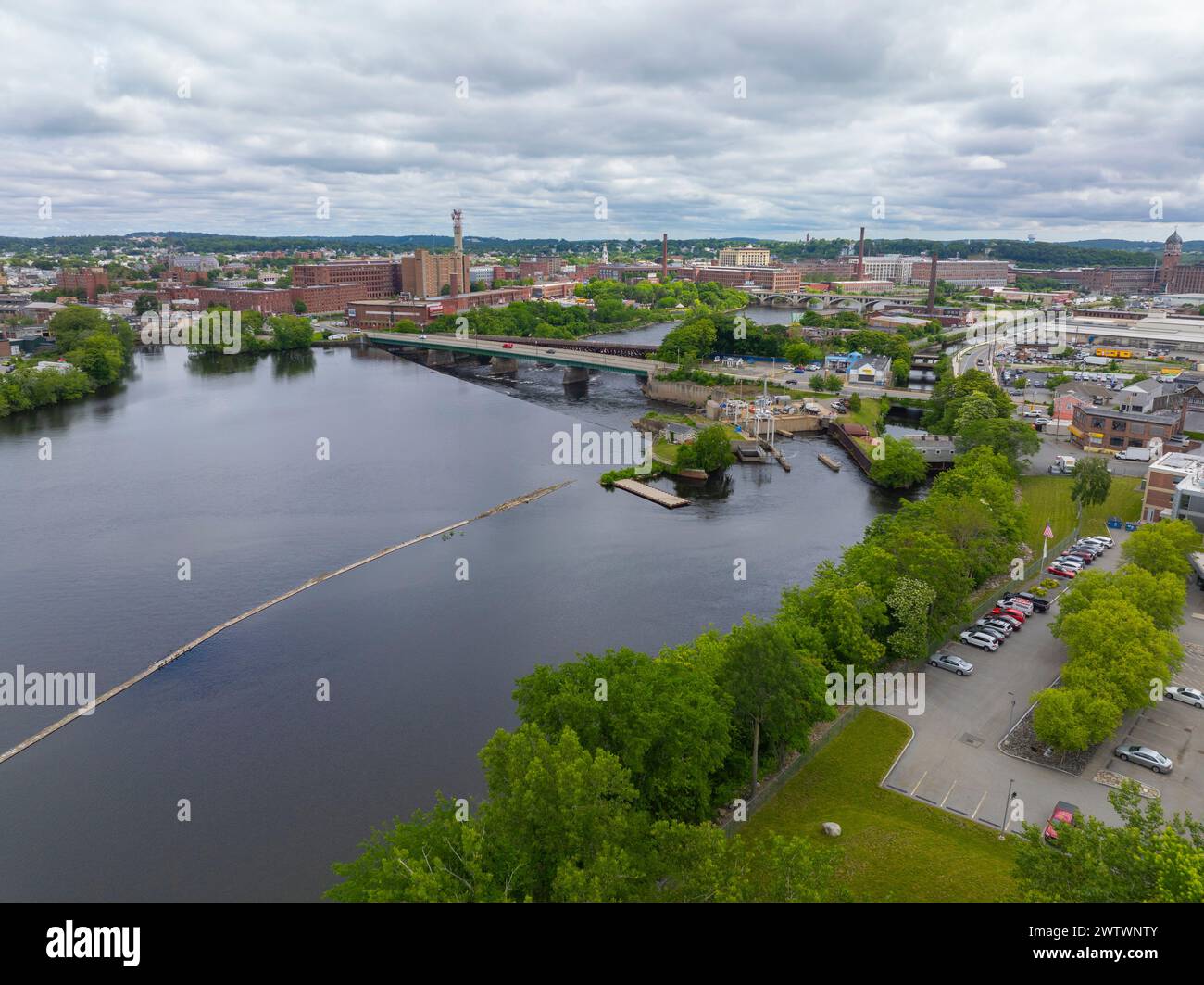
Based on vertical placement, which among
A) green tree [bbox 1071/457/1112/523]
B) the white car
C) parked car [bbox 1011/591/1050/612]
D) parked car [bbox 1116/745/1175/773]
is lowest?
parked car [bbox 1116/745/1175/773]

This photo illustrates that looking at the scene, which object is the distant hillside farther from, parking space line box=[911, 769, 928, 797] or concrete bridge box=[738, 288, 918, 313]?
parking space line box=[911, 769, 928, 797]

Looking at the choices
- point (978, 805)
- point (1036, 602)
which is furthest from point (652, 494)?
point (978, 805)

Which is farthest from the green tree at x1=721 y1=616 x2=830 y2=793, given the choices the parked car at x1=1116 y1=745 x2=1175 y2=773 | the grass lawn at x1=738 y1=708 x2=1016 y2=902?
the parked car at x1=1116 y1=745 x2=1175 y2=773

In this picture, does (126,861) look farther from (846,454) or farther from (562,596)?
(846,454)

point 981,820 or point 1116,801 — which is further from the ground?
point 1116,801

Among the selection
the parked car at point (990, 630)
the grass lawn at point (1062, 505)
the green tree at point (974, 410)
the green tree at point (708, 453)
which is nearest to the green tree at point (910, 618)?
the parked car at point (990, 630)
